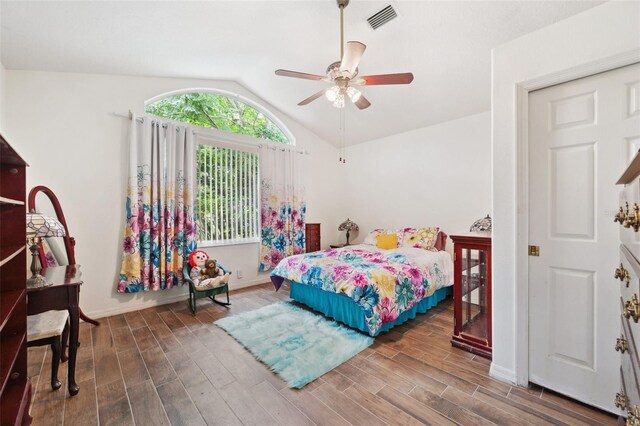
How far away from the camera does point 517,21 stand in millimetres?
2039

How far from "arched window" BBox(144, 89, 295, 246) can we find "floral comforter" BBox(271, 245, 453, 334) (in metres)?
1.20

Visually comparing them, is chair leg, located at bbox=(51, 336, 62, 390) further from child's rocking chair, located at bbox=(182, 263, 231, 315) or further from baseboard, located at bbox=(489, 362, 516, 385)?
baseboard, located at bbox=(489, 362, 516, 385)

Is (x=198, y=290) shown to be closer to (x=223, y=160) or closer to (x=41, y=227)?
(x=41, y=227)

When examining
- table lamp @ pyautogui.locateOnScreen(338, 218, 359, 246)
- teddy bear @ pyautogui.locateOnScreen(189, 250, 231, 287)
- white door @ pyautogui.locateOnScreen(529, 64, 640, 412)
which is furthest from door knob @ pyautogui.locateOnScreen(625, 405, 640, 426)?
table lamp @ pyautogui.locateOnScreen(338, 218, 359, 246)

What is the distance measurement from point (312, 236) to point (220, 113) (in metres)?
2.55

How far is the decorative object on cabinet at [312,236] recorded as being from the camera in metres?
4.80

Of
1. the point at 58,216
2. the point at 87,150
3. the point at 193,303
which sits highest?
the point at 87,150

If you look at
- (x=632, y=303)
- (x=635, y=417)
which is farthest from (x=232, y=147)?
(x=635, y=417)

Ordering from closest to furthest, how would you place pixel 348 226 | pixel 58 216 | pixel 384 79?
pixel 384 79 < pixel 58 216 < pixel 348 226

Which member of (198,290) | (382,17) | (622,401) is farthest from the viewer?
(198,290)

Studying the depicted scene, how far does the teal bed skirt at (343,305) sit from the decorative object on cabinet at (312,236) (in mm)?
1491

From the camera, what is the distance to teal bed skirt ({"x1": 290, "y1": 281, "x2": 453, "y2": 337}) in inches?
101

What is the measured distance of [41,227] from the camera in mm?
1634

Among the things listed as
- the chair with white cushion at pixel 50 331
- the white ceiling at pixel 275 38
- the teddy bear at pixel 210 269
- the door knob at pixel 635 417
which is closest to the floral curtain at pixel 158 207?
the teddy bear at pixel 210 269
